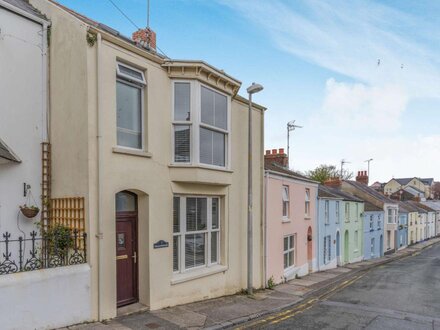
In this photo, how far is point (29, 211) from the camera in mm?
7770

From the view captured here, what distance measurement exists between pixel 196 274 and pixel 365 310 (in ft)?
18.1

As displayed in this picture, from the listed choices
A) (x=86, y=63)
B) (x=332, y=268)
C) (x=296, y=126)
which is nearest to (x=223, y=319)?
(x=86, y=63)

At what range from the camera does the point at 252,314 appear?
31.2 feet

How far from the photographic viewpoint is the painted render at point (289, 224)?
14.7 metres

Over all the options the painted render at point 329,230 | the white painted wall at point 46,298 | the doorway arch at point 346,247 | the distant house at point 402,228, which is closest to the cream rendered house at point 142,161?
the white painted wall at point 46,298

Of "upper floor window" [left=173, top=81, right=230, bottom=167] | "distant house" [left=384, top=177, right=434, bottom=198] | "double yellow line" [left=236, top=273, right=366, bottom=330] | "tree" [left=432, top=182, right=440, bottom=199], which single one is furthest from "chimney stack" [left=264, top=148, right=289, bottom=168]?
"tree" [left=432, top=182, right=440, bottom=199]

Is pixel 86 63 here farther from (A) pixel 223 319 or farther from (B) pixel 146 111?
(A) pixel 223 319

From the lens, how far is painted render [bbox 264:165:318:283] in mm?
14719

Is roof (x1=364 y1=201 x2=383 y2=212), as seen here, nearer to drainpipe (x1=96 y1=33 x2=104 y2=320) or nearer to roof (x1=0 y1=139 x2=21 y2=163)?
drainpipe (x1=96 y1=33 x2=104 y2=320)

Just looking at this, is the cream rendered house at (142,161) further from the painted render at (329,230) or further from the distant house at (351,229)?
the distant house at (351,229)

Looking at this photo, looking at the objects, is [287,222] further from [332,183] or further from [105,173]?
[332,183]

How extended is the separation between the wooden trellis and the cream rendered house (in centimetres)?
19

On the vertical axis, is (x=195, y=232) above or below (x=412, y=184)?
above

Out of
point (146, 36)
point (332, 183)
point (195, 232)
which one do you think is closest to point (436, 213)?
point (332, 183)
